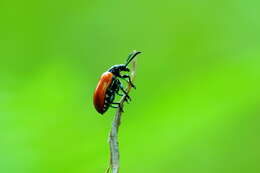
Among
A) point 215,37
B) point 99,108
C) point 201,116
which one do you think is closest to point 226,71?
point 201,116

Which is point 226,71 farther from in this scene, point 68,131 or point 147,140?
point 68,131

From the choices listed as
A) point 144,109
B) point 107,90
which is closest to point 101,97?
point 107,90

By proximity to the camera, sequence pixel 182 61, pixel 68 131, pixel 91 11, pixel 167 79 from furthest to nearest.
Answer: pixel 91 11
pixel 182 61
pixel 167 79
pixel 68 131

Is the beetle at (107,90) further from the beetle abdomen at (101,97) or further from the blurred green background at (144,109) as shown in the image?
the blurred green background at (144,109)

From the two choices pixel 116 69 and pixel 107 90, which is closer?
pixel 107 90

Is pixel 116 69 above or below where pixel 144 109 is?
above

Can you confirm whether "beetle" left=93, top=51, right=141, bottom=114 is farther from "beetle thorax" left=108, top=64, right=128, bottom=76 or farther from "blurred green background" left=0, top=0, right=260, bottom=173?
"blurred green background" left=0, top=0, right=260, bottom=173

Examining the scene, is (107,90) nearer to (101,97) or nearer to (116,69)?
(101,97)

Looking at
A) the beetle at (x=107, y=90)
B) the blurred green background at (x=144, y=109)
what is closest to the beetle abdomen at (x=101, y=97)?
the beetle at (x=107, y=90)

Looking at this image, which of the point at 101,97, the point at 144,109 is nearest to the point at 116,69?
the point at 144,109
